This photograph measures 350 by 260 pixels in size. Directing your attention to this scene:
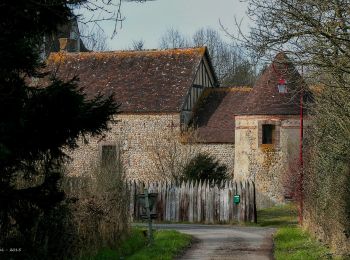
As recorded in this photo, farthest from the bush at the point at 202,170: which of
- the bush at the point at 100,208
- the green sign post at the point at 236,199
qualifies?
the bush at the point at 100,208

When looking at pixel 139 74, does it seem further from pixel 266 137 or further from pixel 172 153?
pixel 266 137

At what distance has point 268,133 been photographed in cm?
3394

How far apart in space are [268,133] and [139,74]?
9.10 meters

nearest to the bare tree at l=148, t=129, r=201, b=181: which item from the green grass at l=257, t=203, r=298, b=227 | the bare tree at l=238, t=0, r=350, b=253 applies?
the green grass at l=257, t=203, r=298, b=227

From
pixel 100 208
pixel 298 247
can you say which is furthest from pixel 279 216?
pixel 100 208

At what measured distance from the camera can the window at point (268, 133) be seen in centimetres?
3369

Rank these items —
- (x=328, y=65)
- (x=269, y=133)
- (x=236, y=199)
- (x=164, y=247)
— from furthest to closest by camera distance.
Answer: (x=269, y=133), (x=236, y=199), (x=164, y=247), (x=328, y=65)

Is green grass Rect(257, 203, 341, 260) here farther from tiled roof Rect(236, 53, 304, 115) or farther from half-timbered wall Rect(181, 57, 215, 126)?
half-timbered wall Rect(181, 57, 215, 126)

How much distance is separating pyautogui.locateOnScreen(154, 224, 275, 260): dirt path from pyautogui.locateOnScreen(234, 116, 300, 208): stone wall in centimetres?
1183

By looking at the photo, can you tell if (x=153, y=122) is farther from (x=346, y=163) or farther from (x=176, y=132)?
(x=346, y=163)

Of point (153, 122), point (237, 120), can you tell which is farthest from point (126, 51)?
point (237, 120)

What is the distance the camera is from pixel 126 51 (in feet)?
133

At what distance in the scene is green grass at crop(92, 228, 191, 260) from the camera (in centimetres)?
1380

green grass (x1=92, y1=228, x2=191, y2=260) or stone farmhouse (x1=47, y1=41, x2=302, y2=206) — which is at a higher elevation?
stone farmhouse (x1=47, y1=41, x2=302, y2=206)
